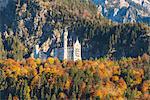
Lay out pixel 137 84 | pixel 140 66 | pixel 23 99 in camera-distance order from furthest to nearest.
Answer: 1. pixel 140 66
2. pixel 137 84
3. pixel 23 99

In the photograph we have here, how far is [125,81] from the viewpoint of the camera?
175 metres

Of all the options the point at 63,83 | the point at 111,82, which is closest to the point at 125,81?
the point at 111,82

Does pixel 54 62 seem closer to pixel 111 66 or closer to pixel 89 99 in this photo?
pixel 111 66

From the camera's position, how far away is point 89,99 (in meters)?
162

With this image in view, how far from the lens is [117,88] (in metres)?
171

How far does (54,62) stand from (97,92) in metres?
27.0

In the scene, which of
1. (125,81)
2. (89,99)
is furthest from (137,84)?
(89,99)

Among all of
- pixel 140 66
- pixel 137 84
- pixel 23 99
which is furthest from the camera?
pixel 140 66

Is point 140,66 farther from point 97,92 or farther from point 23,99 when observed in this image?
point 23,99

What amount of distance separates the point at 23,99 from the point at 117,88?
20454mm

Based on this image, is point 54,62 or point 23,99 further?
point 54,62

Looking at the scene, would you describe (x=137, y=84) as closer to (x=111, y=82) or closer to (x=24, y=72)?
(x=111, y=82)

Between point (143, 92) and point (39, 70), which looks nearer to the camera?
point (143, 92)

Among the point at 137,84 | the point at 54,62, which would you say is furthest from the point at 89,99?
the point at 54,62
